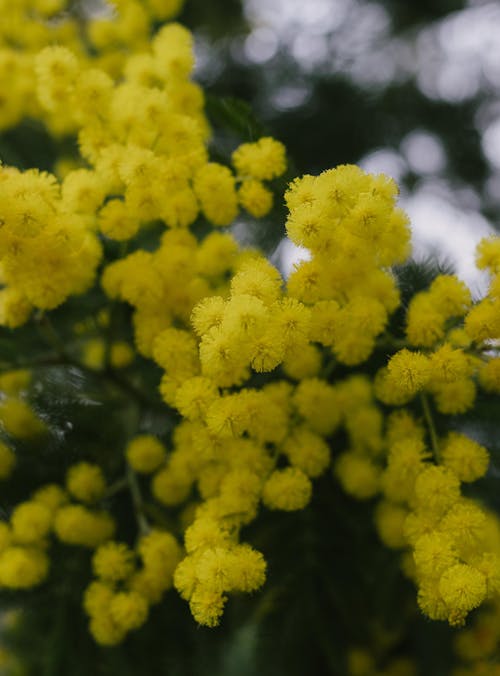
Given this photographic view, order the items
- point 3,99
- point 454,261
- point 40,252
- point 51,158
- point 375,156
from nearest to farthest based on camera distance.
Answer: point 40,252 → point 454,261 → point 3,99 → point 51,158 → point 375,156

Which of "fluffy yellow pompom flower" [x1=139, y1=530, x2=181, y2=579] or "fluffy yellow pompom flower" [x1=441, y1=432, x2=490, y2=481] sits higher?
"fluffy yellow pompom flower" [x1=441, y1=432, x2=490, y2=481]

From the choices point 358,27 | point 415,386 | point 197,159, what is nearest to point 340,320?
point 415,386

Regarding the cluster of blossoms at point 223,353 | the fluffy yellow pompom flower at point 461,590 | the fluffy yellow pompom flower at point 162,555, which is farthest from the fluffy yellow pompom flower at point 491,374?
the fluffy yellow pompom flower at point 162,555

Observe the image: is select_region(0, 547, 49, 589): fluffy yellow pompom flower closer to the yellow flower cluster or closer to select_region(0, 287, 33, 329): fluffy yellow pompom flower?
the yellow flower cluster

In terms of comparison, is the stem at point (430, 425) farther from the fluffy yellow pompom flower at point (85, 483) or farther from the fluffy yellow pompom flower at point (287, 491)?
the fluffy yellow pompom flower at point (85, 483)

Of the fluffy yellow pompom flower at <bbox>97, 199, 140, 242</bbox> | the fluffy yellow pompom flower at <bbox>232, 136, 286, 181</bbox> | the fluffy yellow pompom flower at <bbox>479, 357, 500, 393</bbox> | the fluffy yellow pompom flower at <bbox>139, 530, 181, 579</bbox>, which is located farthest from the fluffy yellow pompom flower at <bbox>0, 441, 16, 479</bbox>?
the fluffy yellow pompom flower at <bbox>479, 357, 500, 393</bbox>

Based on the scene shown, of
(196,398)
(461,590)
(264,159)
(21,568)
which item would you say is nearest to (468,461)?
(461,590)

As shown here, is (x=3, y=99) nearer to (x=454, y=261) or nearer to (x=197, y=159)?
(x=197, y=159)
